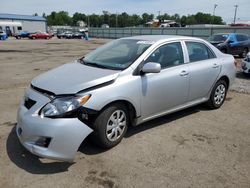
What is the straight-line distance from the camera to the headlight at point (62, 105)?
10.4ft

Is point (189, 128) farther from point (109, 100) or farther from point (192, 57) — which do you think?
point (109, 100)

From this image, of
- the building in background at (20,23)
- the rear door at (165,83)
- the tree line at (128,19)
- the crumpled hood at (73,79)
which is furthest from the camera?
the tree line at (128,19)

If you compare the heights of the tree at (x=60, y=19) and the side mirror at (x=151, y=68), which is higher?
the tree at (x=60, y=19)

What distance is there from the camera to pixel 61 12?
140 meters

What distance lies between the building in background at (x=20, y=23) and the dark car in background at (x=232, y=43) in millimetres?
56573

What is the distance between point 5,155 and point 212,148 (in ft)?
9.73

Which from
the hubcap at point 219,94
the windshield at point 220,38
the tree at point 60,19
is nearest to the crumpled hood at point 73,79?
the hubcap at point 219,94

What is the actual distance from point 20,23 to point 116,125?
7150 centimetres

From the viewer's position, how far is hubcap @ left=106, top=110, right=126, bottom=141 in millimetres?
3671

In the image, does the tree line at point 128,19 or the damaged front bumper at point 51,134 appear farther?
the tree line at point 128,19

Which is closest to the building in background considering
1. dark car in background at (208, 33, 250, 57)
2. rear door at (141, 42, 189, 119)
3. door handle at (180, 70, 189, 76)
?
dark car in background at (208, 33, 250, 57)

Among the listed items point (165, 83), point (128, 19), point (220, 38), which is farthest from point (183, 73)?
point (128, 19)

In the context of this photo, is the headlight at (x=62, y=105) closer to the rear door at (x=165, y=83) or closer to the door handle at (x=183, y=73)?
the rear door at (x=165, y=83)

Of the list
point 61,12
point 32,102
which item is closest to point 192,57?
point 32,102
